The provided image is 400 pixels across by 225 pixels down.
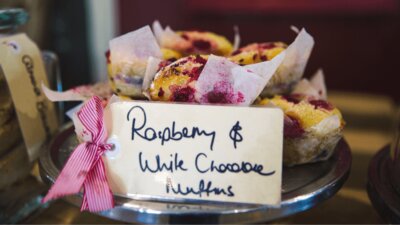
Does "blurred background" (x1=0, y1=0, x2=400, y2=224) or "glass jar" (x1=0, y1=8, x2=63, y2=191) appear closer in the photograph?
"glass jar" (x1=0, y1=8, x2=63, y2=191)

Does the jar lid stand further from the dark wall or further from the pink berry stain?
the dark wall

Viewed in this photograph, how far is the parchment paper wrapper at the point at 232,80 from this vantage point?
0.59 metres

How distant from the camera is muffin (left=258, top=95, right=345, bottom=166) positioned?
664mm

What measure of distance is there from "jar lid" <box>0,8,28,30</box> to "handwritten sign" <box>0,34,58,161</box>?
24mm

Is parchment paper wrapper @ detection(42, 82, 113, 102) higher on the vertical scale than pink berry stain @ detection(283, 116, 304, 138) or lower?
higher

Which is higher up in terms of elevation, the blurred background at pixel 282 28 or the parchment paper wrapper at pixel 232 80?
the parchment paper wrapper at pixel 232 80

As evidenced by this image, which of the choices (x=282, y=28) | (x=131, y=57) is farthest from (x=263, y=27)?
(x=131, y=57)

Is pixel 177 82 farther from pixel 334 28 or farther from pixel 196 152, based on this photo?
pixel 334 28

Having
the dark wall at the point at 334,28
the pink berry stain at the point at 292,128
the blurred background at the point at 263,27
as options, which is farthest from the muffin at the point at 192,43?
the dark wall at the point at 334,28

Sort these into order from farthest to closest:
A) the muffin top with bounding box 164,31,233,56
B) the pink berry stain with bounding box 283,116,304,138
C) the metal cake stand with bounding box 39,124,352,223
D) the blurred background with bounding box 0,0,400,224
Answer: the blurred background with bounding box 0,0,400,224, the muffin top with bounding box 164,31,233,56, the pink berry stain with bounding box 283,116,304,138, the metal cake stand with bounding box 39,124,352,223

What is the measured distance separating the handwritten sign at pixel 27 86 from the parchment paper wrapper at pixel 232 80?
13.8 inches

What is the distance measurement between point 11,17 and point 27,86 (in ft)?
0.41

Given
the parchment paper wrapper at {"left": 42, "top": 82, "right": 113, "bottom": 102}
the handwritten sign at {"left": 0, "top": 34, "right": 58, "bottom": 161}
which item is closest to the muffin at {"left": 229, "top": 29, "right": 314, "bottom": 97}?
the parchment paper wrapper at {"left": 42, "top": 82, "right": 113, "bottom": 102}

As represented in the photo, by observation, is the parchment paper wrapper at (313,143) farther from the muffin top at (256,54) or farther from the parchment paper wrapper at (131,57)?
the parchment paper wrapper at (131,57)
